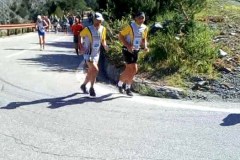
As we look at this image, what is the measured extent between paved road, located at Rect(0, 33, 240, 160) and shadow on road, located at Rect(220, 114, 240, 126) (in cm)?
2

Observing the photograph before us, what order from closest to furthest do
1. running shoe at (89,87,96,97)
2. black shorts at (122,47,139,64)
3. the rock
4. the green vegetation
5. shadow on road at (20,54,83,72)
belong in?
running shoe at (89,87,96,97) → black shorts at (122,47,139,64) → the green vegetation → the rock → shadow on road at (20,54,83,72)

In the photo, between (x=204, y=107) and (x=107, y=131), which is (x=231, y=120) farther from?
(x=107, y=131)

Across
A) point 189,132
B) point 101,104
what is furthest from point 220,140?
point 101,104

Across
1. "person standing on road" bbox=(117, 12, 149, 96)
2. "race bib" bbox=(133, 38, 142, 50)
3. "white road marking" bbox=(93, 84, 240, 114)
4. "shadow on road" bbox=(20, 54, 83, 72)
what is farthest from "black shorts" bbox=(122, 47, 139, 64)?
"shadow on road" bbox=(20, 54, 83, 72)

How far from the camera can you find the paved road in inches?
Result: 239

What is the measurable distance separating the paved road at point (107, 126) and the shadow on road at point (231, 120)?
0.02 meters

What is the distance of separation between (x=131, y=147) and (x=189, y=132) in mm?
1273

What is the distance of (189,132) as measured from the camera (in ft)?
23.3

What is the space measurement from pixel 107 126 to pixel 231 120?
229cm

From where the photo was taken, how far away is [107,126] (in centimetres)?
731

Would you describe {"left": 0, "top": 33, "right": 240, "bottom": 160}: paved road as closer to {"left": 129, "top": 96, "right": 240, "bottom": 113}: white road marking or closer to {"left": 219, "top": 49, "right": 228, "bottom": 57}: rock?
{"left": 129, "top": 96, "right": 240, "bottom": 113}: white road marking

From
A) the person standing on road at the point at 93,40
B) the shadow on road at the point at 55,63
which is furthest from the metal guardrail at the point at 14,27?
the person standing on road at the point at 93,40

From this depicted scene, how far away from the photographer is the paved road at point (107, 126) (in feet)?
19.9

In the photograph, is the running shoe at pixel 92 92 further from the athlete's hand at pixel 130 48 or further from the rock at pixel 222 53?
the rock at pixel 222 53
